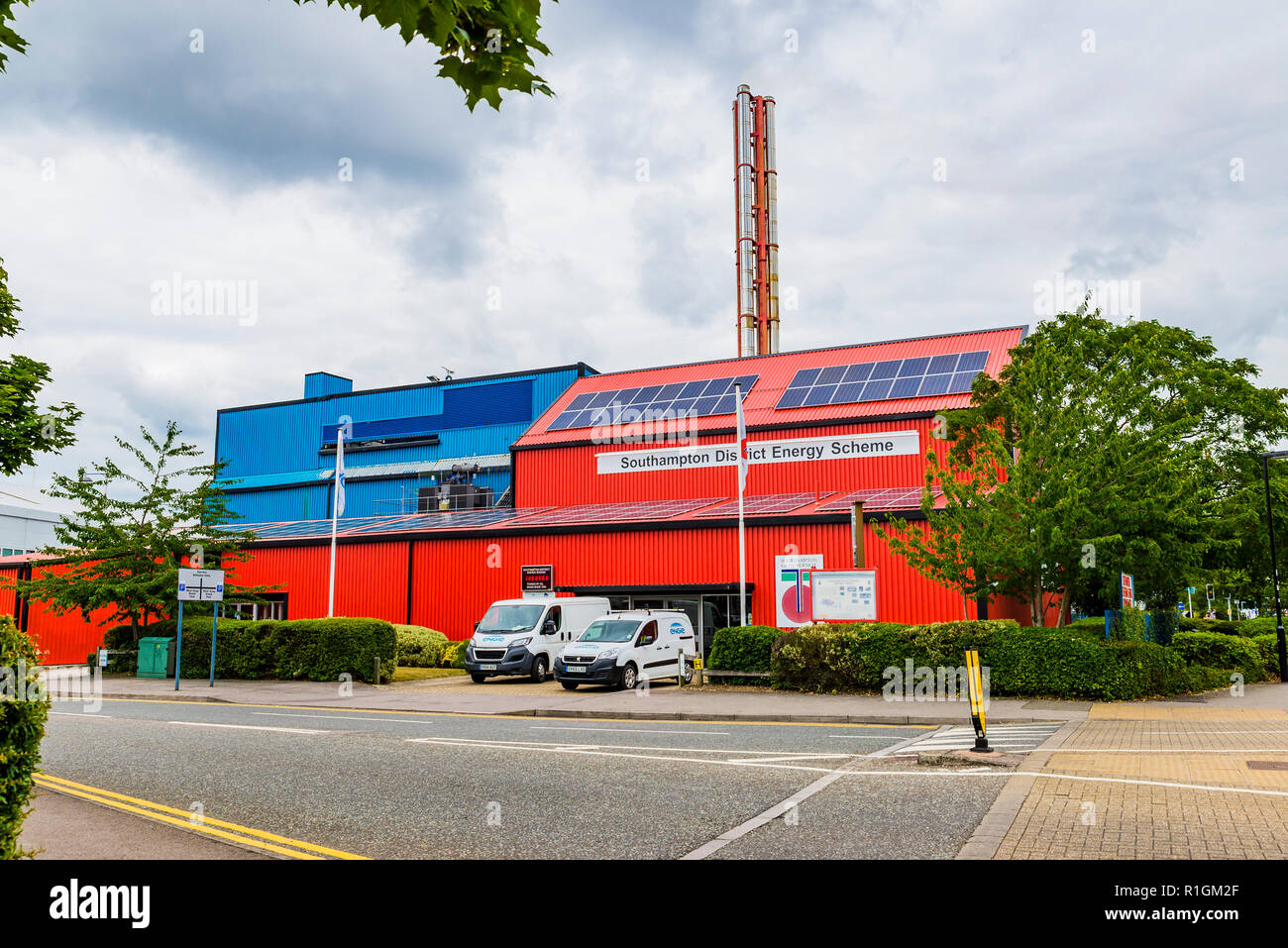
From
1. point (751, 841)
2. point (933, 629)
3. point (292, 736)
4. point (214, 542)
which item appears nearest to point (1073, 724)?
point (933, 629)

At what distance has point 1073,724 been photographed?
14.0 meters

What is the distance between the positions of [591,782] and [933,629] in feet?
38.4

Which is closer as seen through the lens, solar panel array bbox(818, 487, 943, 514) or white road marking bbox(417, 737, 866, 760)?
white road marking bbox(417, 737, 866, 760)

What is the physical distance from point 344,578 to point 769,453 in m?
15.4

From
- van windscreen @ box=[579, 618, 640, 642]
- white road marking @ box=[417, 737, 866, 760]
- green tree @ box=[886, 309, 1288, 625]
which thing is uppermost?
green tree @ box=[886, 309, 1288, 625]

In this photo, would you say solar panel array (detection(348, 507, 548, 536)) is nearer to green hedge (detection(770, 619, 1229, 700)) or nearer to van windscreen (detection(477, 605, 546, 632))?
van windscreen (detection(477, 605, 546, 632))

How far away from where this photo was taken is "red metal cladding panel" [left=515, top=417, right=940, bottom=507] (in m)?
31.8

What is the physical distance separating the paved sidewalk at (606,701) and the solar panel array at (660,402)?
15.7 m

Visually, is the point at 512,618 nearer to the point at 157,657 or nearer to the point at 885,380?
the point at 157,657

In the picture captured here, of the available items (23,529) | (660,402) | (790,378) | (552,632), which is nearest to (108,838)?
(552,632)

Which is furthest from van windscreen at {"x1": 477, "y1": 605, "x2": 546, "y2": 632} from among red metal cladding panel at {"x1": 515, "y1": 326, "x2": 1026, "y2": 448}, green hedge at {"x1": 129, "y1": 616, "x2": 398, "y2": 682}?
red metal cladding panel at {"x1": 515, "y1": 326, "x2": 1026, "y2": 448}

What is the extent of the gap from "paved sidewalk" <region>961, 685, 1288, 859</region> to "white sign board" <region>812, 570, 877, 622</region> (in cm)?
673

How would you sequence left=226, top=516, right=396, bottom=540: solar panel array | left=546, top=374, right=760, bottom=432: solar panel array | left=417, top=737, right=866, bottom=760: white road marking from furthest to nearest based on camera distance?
left=546, top=374, right=760, bottom=432: solar panel array, left=226, top=516, right=396, bottom=540: solar panel array, left=417, top=737, right=866, bottom=760: white road marking
